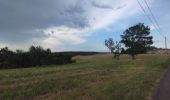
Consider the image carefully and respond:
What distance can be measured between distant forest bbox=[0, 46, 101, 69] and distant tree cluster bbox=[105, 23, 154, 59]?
44.3 metres

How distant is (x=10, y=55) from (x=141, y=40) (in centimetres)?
6582

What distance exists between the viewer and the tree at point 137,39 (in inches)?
4855

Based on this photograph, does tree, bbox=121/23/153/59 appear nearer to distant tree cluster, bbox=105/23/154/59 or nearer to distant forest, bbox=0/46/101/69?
distant tree cluster, bbox=105/23/154/59

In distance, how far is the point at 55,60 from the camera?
7769cm

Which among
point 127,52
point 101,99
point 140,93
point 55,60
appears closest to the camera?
point 101,99

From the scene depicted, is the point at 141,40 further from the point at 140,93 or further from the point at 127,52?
the point at 140,93

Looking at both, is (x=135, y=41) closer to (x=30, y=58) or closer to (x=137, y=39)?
(x=137, y=39)

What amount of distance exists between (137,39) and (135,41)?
2294 millimetres

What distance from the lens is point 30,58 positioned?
7581 cm

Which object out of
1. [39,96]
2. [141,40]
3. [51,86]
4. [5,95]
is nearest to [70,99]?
[39,96]

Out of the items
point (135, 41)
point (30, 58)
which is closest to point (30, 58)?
point (30, 58)

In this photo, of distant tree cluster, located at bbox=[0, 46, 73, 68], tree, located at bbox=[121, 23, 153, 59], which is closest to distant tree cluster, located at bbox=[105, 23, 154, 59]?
tree, located at bbox=[121, 23, 153, 59]

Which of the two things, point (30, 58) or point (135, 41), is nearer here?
point (30, 58)

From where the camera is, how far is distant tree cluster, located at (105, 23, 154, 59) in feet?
404
